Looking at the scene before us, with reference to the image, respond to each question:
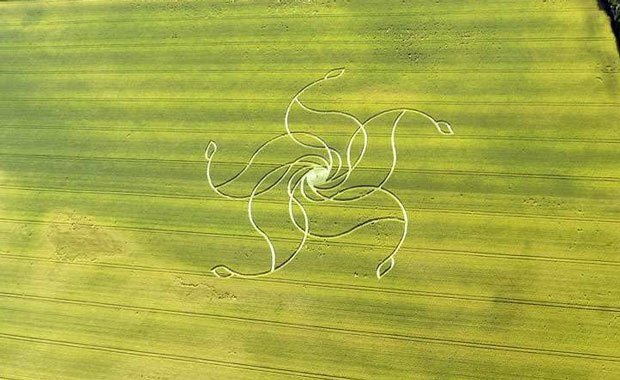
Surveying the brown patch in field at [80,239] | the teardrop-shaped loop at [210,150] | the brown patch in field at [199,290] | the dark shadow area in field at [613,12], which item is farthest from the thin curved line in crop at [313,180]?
the dark shadow area in field at [613,12]

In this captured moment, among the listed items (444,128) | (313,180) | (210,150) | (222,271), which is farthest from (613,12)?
(222,271)

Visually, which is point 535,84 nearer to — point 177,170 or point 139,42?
point 177,170

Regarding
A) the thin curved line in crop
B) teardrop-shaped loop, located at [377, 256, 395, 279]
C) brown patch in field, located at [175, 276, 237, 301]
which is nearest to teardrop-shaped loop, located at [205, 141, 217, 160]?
the thin curved line in crop

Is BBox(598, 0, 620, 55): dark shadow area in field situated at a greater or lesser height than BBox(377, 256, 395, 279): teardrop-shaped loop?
greater

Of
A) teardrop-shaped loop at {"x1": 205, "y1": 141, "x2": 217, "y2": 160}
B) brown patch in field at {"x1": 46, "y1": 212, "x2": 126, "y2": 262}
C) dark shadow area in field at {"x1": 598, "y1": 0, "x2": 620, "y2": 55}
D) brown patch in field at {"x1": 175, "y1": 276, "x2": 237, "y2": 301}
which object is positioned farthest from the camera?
teardrop-shaped loop at {"x1": 205, "y1": 141, "x2": 217, "y2": 160}

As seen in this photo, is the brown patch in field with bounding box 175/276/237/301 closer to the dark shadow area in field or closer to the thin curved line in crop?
the thin curved line in crop

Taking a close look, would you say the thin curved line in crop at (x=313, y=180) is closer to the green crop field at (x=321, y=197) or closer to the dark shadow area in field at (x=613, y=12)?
the green crop field at (x=321, y=197)
